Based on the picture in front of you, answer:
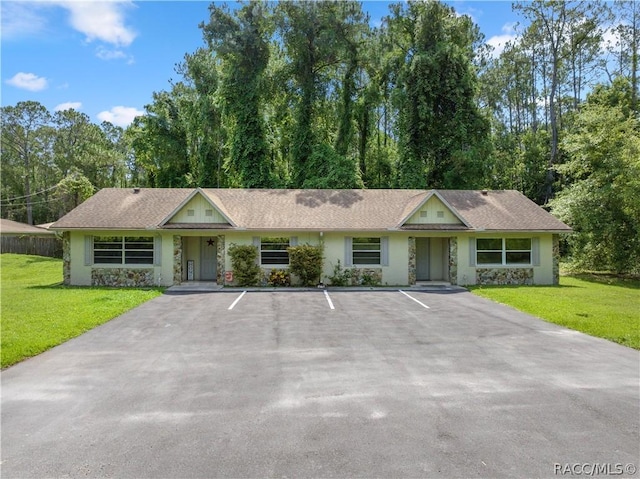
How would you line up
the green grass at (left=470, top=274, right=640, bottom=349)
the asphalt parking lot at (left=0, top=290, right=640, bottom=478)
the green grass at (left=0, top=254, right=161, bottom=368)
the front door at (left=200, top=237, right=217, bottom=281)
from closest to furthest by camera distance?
the asphalt parking lot at (left=0, top=290, right=640, bottom=478), the green grass at (left=0, top=254, right=161, bottom=368), the green grass at (left=470, top=274, right=640, bottom=349), the front door at (left=200, top=237, right=217, bottom=281)

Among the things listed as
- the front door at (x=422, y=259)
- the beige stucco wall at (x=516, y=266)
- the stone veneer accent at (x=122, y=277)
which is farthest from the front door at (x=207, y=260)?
the beige stucco wall at (x=516, y=266)

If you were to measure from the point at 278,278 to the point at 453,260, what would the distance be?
8.26 m

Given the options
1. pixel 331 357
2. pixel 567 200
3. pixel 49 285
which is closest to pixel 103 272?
pixel 49 285

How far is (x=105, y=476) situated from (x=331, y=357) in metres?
→ 4.55

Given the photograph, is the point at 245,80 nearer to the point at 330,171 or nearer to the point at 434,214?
the point at 330,171

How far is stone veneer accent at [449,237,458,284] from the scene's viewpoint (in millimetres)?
19047

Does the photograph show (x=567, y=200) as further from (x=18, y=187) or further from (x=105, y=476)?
(x=18, y=187)

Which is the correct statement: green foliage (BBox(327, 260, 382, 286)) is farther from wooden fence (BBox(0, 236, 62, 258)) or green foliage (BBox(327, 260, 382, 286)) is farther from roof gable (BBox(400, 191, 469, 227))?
wooden fence (BBox(0, 236, 62, 258))

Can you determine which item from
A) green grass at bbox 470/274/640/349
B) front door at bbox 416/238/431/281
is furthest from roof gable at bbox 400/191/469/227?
green grass at bbox 470/274/640/349

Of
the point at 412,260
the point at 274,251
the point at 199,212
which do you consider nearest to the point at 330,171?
the point at 274,251

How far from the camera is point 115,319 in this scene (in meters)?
11.4

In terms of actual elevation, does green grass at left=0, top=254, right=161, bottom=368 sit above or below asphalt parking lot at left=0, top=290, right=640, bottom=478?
above

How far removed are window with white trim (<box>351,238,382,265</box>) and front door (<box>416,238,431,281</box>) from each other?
283 cm

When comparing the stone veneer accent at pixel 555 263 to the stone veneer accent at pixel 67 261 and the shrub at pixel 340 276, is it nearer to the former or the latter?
the shrub at pixel 340 276
